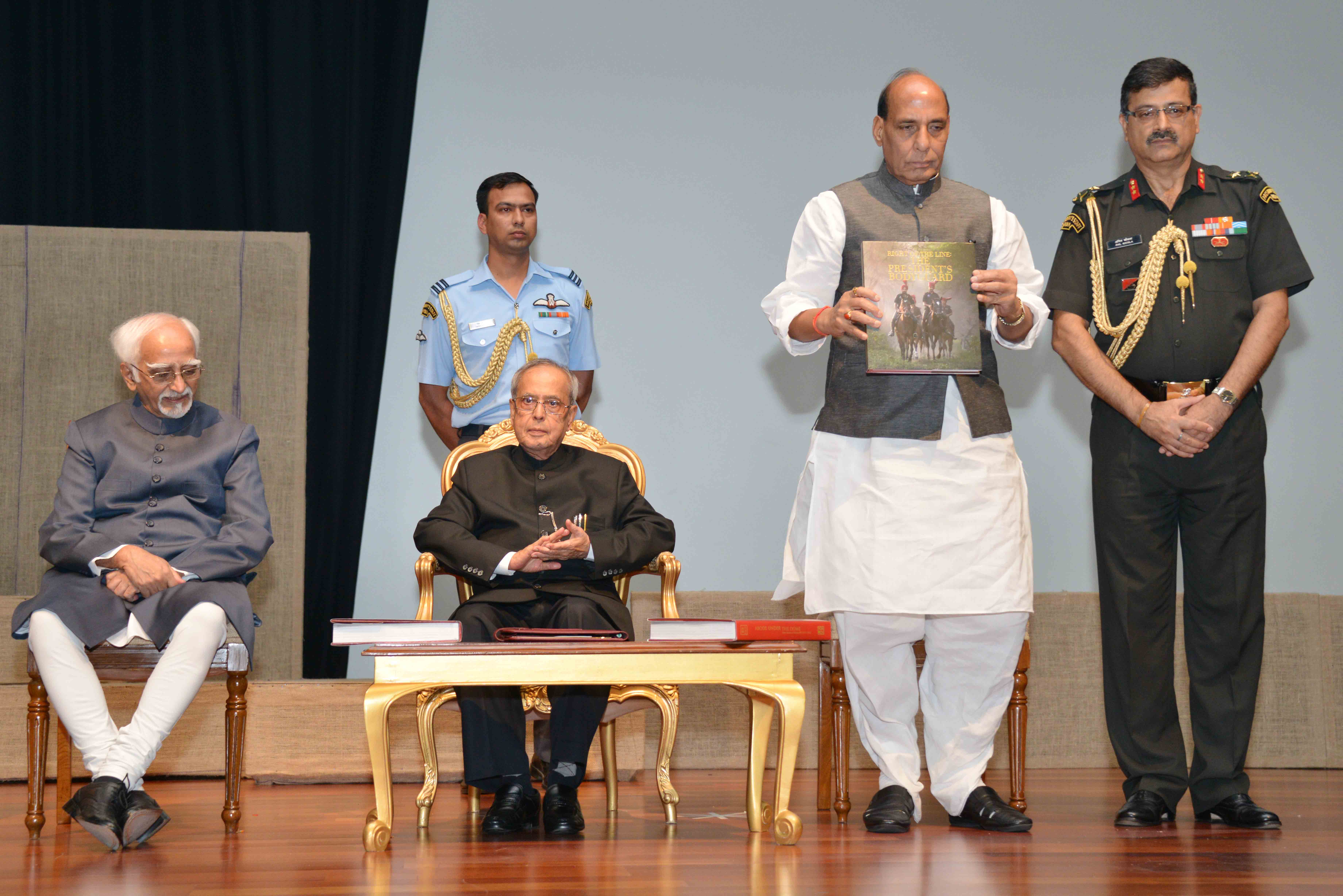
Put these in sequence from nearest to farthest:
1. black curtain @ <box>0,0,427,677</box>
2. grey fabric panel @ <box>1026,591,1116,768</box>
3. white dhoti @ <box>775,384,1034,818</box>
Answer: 1. white dhoti @ <box>775,384,1034,818</box>
2. grey fabric panel @ <box>1026,591,1116,768</box>
3. black curtain @ <box>0,0,427,677</box>

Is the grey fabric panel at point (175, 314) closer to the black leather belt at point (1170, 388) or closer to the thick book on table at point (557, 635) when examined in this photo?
the thick book on table at point (557, 635)

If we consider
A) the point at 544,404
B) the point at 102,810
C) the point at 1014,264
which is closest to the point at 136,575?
the point at 102,810

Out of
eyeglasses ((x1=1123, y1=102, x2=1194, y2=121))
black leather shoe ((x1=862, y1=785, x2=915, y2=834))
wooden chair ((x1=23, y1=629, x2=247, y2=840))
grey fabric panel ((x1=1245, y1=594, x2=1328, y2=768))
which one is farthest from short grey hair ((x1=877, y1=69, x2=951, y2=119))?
grey fabric panel ((x1=1245, y1=594, x2=1328, y2=768))

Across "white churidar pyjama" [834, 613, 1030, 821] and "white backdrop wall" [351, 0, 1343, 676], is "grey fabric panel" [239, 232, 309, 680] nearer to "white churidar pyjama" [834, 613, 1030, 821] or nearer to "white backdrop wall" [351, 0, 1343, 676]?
"white backdrop wall" [351, 0, 1343, 676]

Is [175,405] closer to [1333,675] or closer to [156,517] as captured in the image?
[156,517]

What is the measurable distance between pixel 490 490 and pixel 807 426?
2.03m

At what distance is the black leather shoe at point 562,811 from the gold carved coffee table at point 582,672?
32cm

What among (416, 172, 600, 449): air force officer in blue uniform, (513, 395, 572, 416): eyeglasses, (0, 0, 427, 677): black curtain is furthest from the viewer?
(0, 0, 427, 677): black curtain

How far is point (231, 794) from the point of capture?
2854mm

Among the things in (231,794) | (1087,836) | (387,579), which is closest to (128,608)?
(231,794)

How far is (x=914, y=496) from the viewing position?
2789 mm

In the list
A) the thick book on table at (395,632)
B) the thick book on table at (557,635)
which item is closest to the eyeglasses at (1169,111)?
the thick book on table at (557,635)

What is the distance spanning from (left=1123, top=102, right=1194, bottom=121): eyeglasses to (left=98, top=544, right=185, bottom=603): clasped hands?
245 cm

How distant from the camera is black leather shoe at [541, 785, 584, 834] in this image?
276 cm
